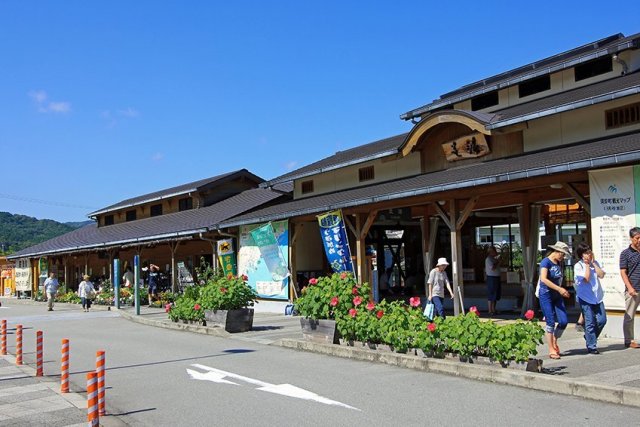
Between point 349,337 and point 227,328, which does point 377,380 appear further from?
point 227,328

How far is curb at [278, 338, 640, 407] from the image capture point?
22.5 ft

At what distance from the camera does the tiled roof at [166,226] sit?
1016 inches

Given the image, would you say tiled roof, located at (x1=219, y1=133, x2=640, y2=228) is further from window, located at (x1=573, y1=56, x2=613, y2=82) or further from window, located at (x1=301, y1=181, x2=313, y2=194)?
window, located at (x1=573, y1=56, x2=613, y2=82)

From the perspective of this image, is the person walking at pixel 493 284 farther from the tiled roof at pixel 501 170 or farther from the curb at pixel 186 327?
the curb at pixel 186 327

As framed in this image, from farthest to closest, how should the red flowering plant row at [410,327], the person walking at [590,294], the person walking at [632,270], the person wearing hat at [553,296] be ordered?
the person walking at [632,270] < the person walking at [590,294] < the person wearing hat at [553,296] < the red flowering plant row at [410,327]

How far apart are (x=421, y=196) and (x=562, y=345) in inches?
218

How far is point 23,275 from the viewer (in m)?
45.2

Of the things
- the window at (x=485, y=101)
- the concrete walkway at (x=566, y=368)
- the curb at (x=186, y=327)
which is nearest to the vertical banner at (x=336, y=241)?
the curb at (x=186, y=327)

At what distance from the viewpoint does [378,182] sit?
2031 centimetres

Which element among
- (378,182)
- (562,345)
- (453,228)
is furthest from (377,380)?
(378,182)

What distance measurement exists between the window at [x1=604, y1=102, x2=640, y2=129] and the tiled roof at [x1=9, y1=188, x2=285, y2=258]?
1482 centimetres

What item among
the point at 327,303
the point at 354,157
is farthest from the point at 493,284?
the point at 354,157

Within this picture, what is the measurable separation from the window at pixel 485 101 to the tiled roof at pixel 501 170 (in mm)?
3811

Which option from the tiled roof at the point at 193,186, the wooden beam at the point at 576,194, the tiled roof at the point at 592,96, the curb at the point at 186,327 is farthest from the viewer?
the tiled roof at the point at 193,186
